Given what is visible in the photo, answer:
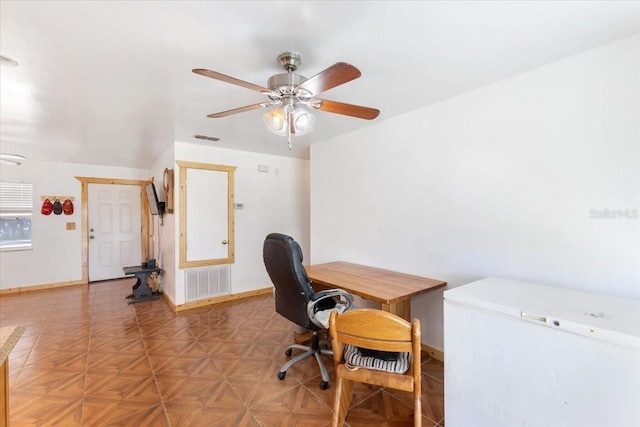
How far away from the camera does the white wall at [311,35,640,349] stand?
A: 1.73 m

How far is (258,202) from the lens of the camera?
188 inches

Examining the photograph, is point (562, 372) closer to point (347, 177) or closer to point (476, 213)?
point (476, 213)

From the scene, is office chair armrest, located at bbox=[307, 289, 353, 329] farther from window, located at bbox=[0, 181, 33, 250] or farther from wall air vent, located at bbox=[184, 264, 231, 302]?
window, located at bbox=[0, 181, 33, 250]

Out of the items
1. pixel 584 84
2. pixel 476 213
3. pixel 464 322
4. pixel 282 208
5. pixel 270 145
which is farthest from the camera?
pixel 282 208

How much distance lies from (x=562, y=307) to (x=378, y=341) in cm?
97

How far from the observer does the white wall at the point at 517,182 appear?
1734 millimetres

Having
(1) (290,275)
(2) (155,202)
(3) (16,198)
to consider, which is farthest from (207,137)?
(3) (16,198)

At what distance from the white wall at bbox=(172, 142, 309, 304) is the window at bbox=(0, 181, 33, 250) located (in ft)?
11.3

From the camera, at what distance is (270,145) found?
4258 millimetres

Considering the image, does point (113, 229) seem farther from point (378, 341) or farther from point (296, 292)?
point (378, 341)

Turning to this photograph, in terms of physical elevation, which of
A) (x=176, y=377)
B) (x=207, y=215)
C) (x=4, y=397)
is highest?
(x=207, y=215)

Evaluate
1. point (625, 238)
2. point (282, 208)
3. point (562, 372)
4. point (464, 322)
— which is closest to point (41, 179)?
point (282, 208)

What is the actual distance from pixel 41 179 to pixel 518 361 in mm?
7379

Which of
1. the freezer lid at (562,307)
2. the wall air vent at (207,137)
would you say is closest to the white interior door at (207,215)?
the wall air vent at (207,137)
